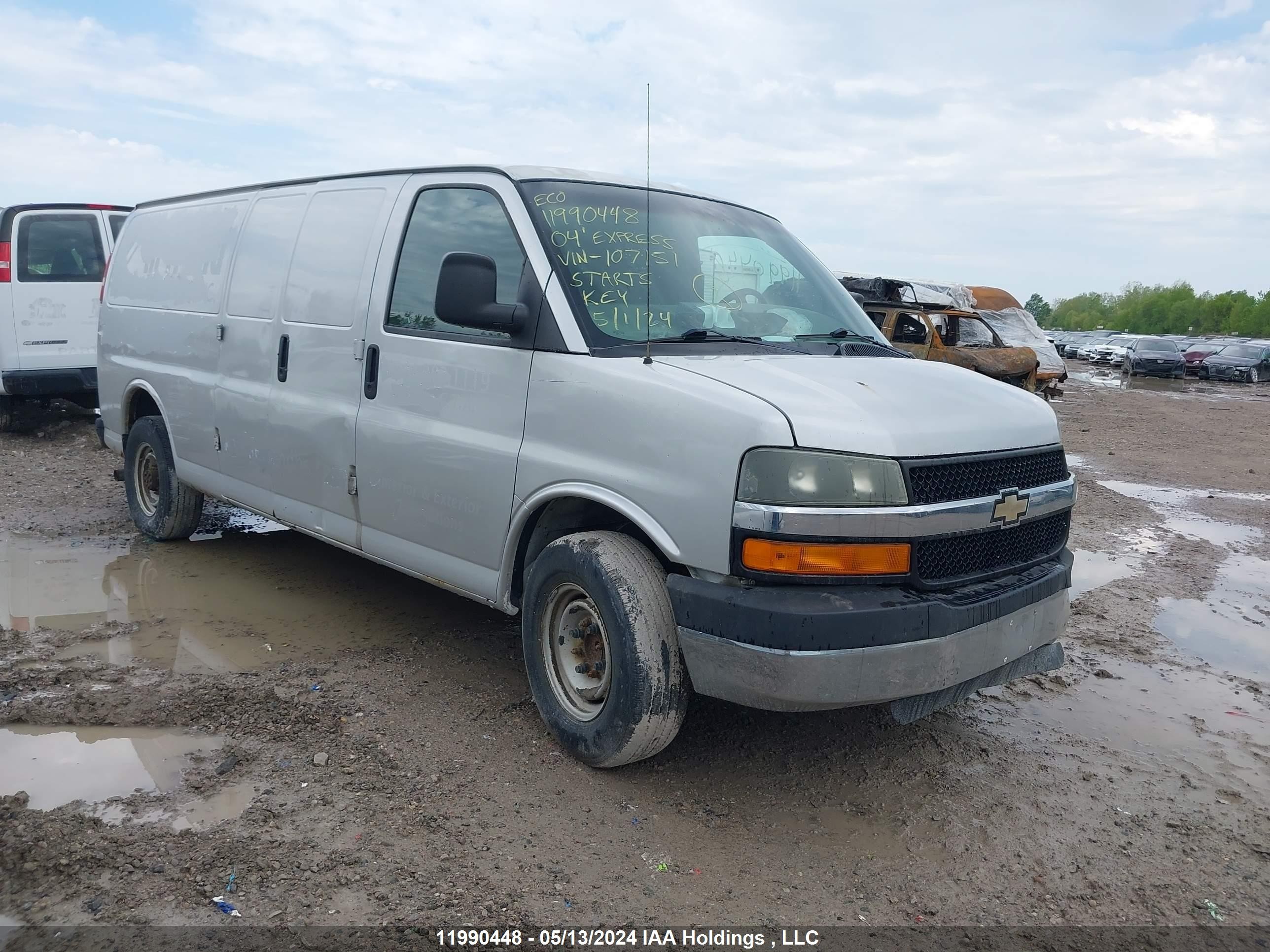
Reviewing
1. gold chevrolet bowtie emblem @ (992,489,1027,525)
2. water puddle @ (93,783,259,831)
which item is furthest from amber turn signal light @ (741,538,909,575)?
water puddle @ (93,783,259,831)

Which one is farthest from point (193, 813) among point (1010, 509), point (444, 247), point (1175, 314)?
point (1175, 314)

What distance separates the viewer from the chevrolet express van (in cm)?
302

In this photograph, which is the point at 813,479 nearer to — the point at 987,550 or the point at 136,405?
the point at 987,550

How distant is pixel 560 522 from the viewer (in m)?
3.73

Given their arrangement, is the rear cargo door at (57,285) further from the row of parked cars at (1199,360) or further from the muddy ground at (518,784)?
the row of parked cars at (1199,360)

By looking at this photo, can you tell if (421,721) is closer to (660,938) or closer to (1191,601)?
(660,938)

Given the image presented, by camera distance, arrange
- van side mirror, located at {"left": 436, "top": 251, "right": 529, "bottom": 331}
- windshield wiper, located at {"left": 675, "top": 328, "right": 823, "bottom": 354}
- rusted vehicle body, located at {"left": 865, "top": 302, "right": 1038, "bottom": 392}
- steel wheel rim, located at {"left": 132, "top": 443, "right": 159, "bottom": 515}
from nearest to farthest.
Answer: van side mirror, located at {"left": 436, "top": 251, "right": 529, "bottom": 331} < windshield wiper, located at {"left": 675, "top": 328, "right": 823, "bottom": 354} < steel wheel rim, located at {"left": 132, "top": 443, "right": 159, "bottom": 515} < rusted vehicle body, located at {"left": 865, "top": 302, "right": 1038, "bottom": 392}

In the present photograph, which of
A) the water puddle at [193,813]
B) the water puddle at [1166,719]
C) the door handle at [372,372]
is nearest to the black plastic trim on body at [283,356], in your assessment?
the door handle at [372,372]

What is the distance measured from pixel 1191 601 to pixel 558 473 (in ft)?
14.7

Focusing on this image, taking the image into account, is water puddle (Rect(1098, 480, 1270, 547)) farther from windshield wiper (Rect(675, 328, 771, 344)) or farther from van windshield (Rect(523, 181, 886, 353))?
windshield wiper (Rect(675, 328, 771, 344))

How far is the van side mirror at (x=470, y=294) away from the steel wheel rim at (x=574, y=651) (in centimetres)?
98

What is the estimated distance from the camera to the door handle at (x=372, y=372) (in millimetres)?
4328

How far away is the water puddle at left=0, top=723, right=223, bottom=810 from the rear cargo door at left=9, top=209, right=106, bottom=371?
7560mm

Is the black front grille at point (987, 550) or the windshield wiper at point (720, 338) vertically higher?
the windshield wiper at point (720, 338)
